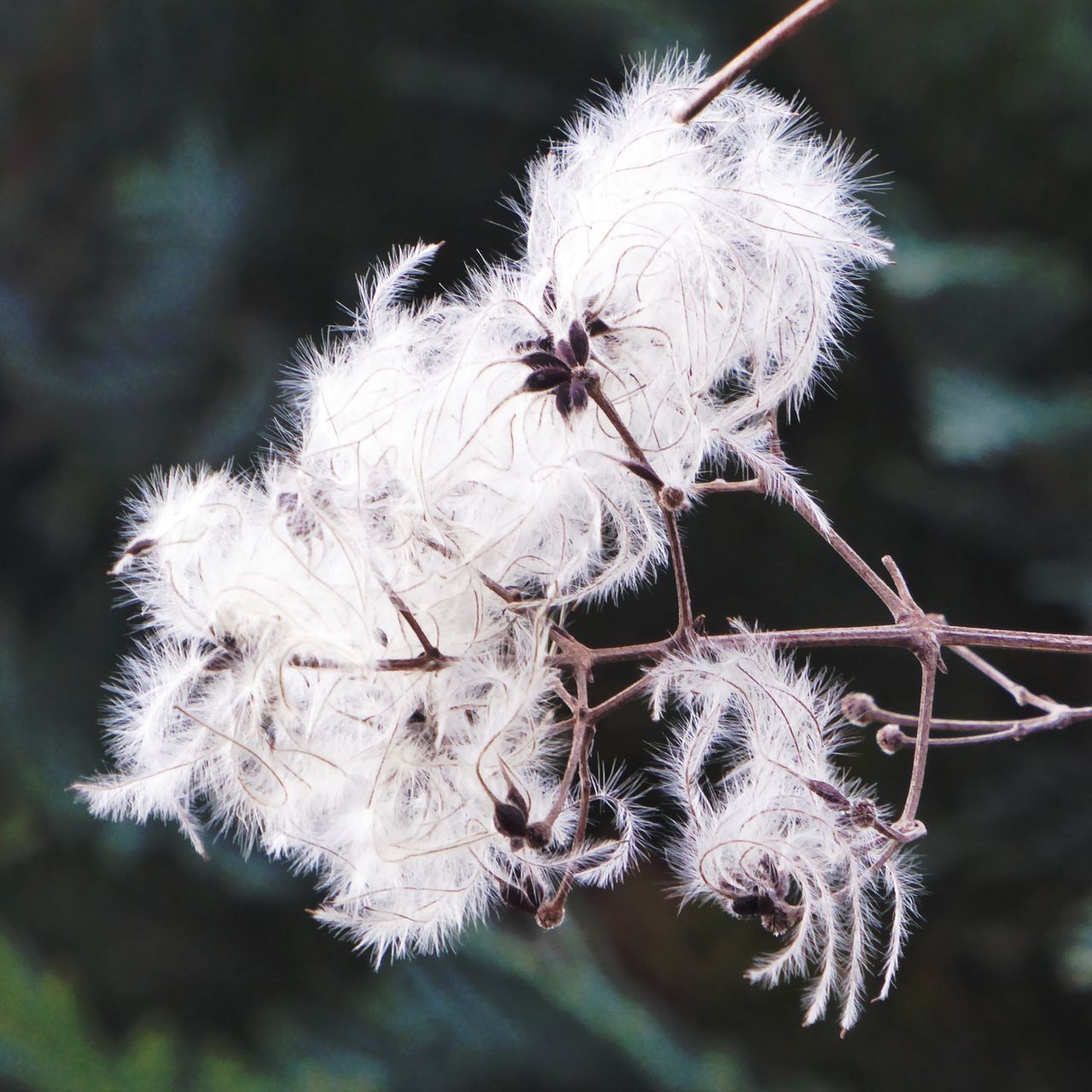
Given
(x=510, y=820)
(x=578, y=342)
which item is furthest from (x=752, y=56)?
(x=510, y=820)

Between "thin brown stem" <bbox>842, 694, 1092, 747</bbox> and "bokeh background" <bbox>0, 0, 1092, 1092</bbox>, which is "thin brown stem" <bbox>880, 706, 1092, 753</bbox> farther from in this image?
"bokeh background" <bbox>0, 0, 1092, 1092</bbox>

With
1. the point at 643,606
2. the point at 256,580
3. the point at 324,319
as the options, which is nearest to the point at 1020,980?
the point at 643,606

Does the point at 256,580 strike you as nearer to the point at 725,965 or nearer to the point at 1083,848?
the point at 1083,848

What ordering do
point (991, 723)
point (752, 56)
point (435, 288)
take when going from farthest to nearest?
point (435, 288) → point (991, 723) → point (752, 56)

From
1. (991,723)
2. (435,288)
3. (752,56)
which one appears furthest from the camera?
(435,288)

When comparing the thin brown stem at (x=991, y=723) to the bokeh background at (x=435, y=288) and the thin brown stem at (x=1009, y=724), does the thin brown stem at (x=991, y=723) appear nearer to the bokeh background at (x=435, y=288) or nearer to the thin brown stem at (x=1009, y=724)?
the thin brown stem at (x=1009, y=724)

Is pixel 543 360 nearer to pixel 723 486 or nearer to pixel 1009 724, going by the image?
pixel 723 486

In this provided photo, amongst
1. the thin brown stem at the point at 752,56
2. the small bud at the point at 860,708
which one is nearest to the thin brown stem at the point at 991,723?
the small bud at the point at 860,708
